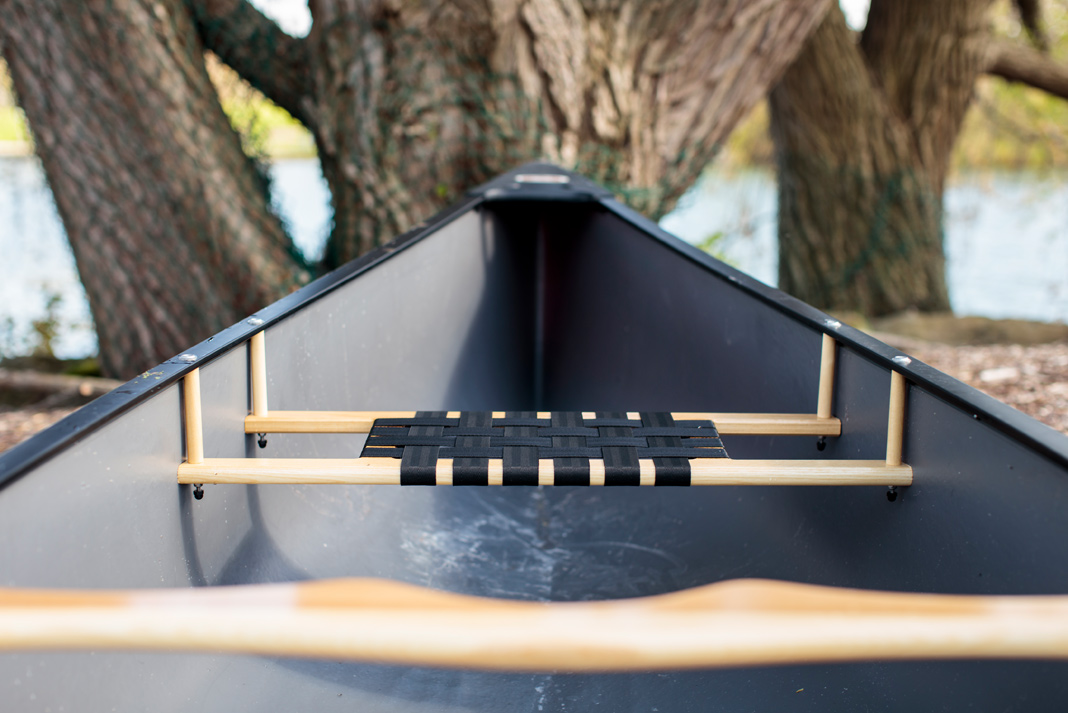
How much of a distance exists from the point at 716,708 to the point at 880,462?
43 centimetres

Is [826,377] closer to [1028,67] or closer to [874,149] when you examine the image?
[874,149]

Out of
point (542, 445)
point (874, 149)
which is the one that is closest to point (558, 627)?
point (542, 445)

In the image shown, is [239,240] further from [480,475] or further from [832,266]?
[832,266]

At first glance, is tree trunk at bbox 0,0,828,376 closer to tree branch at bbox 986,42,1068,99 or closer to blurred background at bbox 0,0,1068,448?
blurred background at bbox 0,0,1068,448

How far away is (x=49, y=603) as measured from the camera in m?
0.50

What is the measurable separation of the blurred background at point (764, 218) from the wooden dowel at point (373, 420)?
164 cm

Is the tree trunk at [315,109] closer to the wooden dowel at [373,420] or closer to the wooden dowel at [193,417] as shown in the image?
the wooden dowel at [373,420]

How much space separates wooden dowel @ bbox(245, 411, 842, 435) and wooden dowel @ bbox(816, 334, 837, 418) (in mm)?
17

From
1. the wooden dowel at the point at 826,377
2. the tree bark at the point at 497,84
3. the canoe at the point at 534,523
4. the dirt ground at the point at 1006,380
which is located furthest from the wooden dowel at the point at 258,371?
the tree bark at the point at 497,84

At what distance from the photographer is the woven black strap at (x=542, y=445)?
103 centimetres

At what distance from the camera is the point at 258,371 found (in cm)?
121

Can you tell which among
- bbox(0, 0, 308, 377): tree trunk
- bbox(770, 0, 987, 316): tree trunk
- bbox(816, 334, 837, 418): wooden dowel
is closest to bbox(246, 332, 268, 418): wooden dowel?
bbox(816, 334, 837, 418): wooden dowel

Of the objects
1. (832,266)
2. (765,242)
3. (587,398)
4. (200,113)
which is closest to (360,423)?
(587,398)

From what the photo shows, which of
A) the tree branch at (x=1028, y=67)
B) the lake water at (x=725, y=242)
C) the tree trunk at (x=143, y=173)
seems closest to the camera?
the tree trunk at (x=143, y=173)
